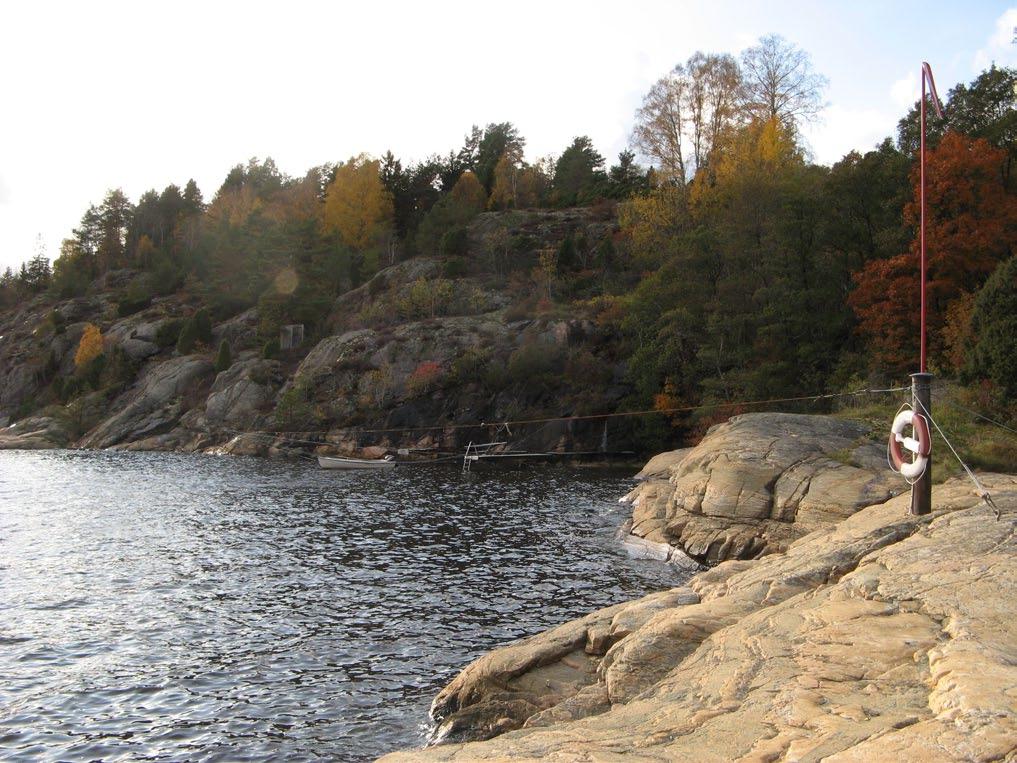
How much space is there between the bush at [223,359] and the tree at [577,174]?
42188mm

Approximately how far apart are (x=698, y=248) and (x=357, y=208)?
167 ft

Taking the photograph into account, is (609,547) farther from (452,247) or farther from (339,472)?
(452,247)

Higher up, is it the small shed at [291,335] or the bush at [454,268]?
the bush at [454,268]

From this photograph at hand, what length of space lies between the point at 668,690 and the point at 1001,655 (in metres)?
3.43

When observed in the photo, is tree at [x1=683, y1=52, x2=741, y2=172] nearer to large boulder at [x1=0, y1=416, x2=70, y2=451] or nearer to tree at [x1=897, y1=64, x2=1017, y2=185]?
tree at [x1=897, y1=64, x2=1017, y2=185]

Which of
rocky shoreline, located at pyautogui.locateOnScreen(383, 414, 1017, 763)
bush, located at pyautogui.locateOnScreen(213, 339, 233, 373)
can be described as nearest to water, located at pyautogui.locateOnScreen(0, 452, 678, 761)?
rocky shoreline, located at pyautogui.locateOnScreen(383, 414, 1017, 763)

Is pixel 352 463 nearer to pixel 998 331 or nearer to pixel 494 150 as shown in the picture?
pixel 998 331

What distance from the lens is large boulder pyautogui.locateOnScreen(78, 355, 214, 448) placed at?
6419 cm

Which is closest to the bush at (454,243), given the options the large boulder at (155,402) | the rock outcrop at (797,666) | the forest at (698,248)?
the forest at (698,248)

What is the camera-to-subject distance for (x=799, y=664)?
7727 mm

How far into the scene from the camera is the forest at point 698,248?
3544cm

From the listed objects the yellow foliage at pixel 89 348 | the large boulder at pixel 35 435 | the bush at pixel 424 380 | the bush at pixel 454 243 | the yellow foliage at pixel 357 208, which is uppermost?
the yellow foliage at pixel 357 208

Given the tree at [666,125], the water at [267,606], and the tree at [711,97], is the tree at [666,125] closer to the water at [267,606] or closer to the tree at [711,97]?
the tree at [711,97]

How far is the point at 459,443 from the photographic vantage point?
52844 mm
